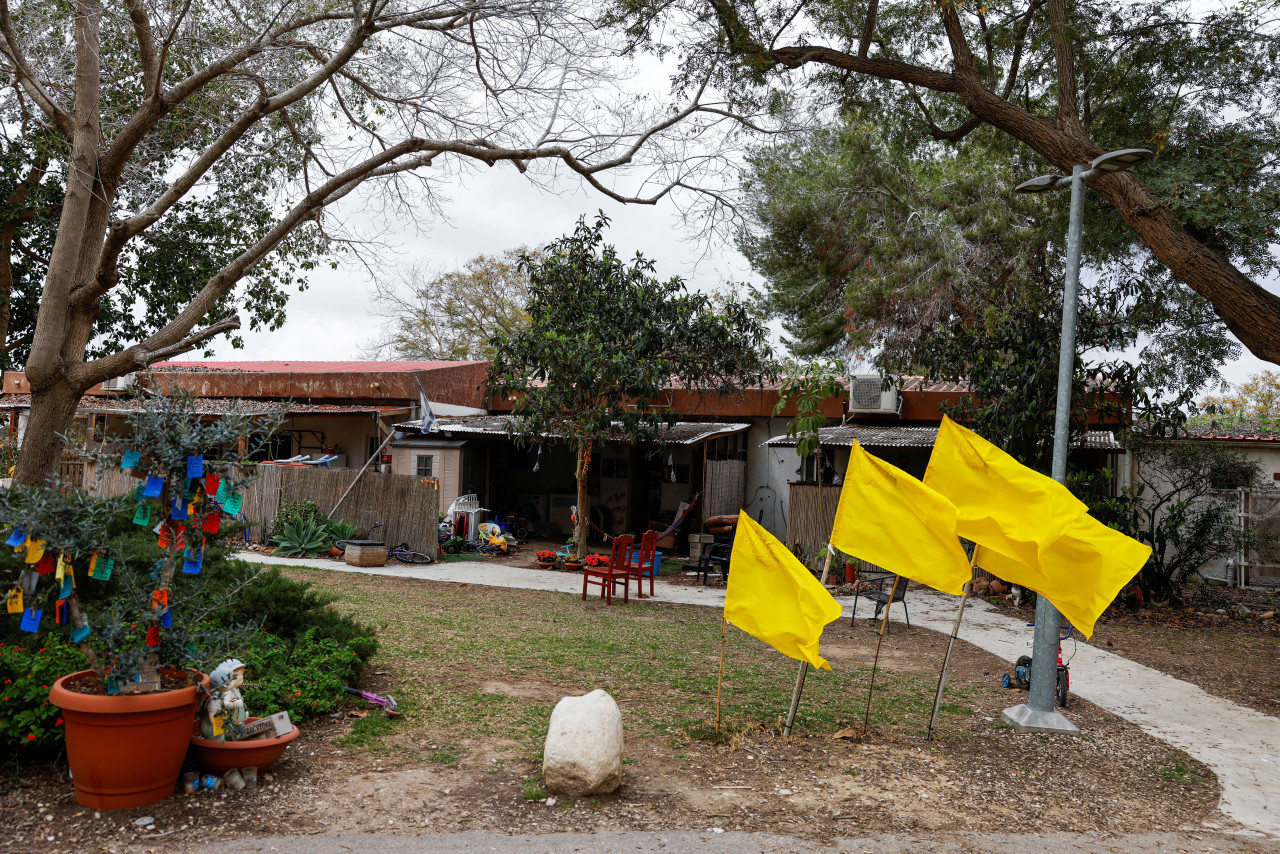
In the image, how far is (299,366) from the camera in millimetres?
21609

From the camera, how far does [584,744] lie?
14.8 ft

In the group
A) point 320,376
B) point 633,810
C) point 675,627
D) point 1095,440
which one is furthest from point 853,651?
point 320,376

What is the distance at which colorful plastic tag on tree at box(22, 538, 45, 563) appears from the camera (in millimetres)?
4203

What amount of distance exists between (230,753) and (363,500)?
10.9m

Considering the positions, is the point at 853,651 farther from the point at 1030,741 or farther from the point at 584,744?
the point at 584,744

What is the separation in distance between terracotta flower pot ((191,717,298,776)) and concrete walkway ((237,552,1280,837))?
5362 millimetres

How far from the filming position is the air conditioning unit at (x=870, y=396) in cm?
1595

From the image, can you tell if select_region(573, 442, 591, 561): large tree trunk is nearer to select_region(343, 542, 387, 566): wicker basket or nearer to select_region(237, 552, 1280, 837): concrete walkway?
select_region(237, 552, 1280, 837): concrete walkway

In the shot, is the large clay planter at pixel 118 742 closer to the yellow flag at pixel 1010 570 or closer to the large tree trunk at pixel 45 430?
the large tree trunk at pixel 45 430

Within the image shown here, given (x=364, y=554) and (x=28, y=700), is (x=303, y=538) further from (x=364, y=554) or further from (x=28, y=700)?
(x=28, y=700)

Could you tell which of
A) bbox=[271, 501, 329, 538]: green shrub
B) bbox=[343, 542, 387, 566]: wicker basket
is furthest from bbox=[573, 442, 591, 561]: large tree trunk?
bbox=[271, 501, 329, 538]: green shrub

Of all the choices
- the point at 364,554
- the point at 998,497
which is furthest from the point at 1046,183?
the point at 364,554

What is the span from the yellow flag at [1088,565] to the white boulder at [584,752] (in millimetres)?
2964

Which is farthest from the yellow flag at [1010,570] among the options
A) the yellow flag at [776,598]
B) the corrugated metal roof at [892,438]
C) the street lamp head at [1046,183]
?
the corrugated metal roof at [892,438]
